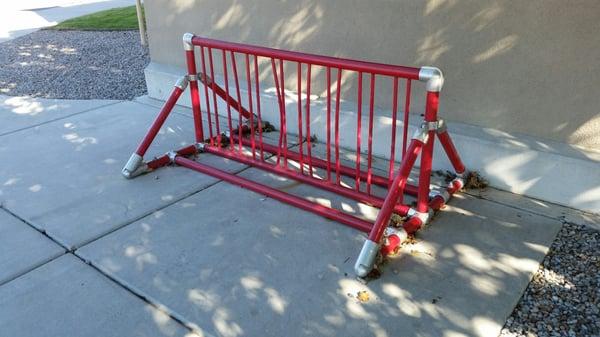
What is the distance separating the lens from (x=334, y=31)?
4512 mm

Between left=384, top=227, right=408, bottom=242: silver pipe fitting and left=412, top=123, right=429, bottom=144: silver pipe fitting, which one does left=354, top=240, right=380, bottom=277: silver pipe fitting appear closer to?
left=384, top=227, right=408, bottom=242: silver pipe fitting

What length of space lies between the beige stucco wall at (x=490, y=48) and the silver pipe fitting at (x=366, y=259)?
1.59m

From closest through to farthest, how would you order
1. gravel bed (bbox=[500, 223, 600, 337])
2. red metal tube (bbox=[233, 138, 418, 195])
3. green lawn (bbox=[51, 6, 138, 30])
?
gravel bed (bbox=[500, 223, 600, 337])
red metal tube (bbox=[233, 138, 418, 195])
green lawn (bbox=[51, 6, 138, 30])

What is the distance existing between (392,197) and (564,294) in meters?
1.03

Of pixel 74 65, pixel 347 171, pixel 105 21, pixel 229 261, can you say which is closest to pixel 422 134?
pixel 347 171

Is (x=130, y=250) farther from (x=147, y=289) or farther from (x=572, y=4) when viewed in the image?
(x=572, y=4)

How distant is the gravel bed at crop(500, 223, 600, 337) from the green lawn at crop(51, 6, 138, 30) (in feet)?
32.2

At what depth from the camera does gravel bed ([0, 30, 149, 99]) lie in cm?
688

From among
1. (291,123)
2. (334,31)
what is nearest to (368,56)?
(334,31)

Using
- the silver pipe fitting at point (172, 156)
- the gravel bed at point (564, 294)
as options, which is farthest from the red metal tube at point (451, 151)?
the silver pipe fitting at point (172, 156)

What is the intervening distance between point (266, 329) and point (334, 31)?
2.81m

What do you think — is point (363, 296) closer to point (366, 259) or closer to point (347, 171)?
point (366, 259)

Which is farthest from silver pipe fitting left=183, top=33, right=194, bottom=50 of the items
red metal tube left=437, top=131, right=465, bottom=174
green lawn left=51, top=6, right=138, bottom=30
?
green lawn left=51, top=6, right=138, bottom=30

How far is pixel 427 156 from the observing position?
3.22 metres
